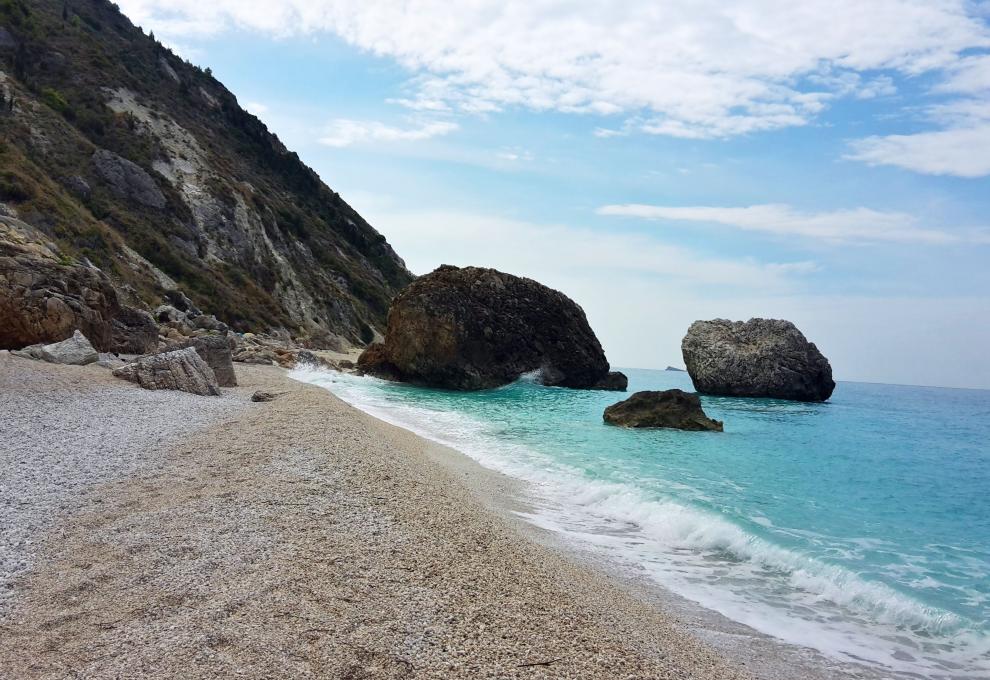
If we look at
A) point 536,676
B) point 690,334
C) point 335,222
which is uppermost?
point 335,222

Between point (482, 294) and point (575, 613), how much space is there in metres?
32.6

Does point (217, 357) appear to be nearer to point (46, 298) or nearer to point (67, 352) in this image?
point (67, 352)

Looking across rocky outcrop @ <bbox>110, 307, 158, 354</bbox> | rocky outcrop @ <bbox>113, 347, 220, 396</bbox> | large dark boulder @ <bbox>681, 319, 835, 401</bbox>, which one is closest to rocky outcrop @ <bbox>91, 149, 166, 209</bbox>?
rocky outcrop @ <bbox>110, 307, 158, 354</bbox>

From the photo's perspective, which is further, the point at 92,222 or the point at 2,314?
the point at 92,222

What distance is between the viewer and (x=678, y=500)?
9.55 metres

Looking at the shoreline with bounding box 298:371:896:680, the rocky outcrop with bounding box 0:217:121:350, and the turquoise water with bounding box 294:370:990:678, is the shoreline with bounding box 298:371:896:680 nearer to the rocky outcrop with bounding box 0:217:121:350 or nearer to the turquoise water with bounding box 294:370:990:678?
the turquoise water with bounding box 294:370:990:678

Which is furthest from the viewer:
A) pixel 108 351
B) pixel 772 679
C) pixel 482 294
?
Result: pixel 482 294

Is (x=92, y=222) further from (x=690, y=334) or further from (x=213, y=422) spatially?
(x=690, y=334)

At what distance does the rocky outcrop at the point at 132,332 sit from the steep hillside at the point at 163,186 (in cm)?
814

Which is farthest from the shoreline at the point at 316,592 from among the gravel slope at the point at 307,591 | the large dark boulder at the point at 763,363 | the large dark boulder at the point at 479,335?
the large dark boulder at the point at 763,363

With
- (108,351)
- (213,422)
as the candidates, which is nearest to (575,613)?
(213,422)

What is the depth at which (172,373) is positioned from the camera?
14.1 meters

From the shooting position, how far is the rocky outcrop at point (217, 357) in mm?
16656

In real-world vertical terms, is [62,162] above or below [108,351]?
above
